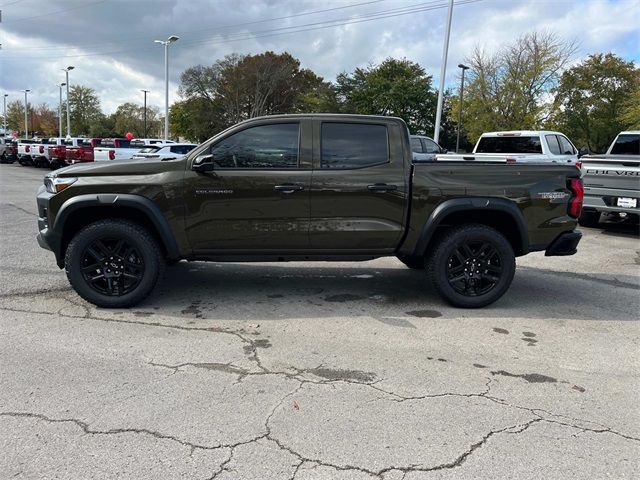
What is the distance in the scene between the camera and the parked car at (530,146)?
12.4 meters

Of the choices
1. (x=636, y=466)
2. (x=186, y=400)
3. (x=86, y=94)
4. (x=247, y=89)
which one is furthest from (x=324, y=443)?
(x=86, y=94)

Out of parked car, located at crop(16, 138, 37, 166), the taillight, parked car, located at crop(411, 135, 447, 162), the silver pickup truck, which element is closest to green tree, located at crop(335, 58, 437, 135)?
parked car, located at crop(16, 138, 37, 166)

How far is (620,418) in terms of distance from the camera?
10.6 feet

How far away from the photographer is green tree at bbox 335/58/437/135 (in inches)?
2068

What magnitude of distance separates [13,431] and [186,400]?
972mm

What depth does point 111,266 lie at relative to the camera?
5008mm

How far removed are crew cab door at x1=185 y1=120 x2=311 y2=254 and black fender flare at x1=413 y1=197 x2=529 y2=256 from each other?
1.20 metres

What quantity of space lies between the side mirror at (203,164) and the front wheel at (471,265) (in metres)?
2.44

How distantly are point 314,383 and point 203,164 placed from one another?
2.40 meters

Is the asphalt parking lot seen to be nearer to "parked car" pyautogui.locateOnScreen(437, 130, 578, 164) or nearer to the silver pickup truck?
the silver pickup truck

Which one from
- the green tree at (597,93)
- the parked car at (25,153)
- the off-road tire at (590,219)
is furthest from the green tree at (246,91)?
the off-road tire at (590,219)

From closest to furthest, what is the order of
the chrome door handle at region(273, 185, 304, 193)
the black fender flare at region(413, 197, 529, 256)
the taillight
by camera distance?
1. the chrome door handle at region(273, 185, 304, 193)
2. the black fender flare at region(413, 197, 529, 256)
3. the taillight

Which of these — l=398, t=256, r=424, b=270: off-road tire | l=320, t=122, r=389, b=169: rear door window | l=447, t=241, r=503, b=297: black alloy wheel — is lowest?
l=398, t=256, r=424, b=270: off-road tire

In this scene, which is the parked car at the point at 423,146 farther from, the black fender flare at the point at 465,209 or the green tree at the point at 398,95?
the green tree at the point at 398,95
